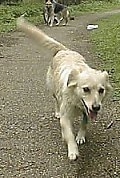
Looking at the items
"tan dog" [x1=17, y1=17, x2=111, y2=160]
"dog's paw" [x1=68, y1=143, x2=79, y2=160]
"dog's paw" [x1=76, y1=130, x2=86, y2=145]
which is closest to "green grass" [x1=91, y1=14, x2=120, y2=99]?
"tan dog" [x1=17, y1=17, x2=111, y2=160]

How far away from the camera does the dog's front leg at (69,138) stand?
4.57 m

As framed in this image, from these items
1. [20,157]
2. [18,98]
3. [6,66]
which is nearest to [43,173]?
[20,157]

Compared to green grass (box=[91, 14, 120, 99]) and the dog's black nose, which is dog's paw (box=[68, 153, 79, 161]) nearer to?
the dog's black nose

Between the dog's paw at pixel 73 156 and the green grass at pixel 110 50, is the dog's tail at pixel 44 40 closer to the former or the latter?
the green grass at pixel 110 50

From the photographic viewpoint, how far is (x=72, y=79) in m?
4.52

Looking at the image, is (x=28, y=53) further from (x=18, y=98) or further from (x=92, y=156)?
(x=92, y=156)

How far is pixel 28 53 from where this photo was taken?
12.2 m

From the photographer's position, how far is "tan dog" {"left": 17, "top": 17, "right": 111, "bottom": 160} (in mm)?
4355

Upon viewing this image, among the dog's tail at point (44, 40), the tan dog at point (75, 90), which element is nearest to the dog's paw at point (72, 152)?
the tan dog at point (75, 90)

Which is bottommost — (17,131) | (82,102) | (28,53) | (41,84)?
(28,53)

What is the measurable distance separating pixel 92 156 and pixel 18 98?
2634 millimetres

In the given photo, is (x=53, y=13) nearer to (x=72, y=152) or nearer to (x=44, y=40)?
(x=44, y=40)

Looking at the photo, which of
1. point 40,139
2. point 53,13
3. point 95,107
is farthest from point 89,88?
point 53,13

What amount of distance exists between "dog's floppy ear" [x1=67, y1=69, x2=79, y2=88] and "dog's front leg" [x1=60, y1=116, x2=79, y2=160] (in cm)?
45
